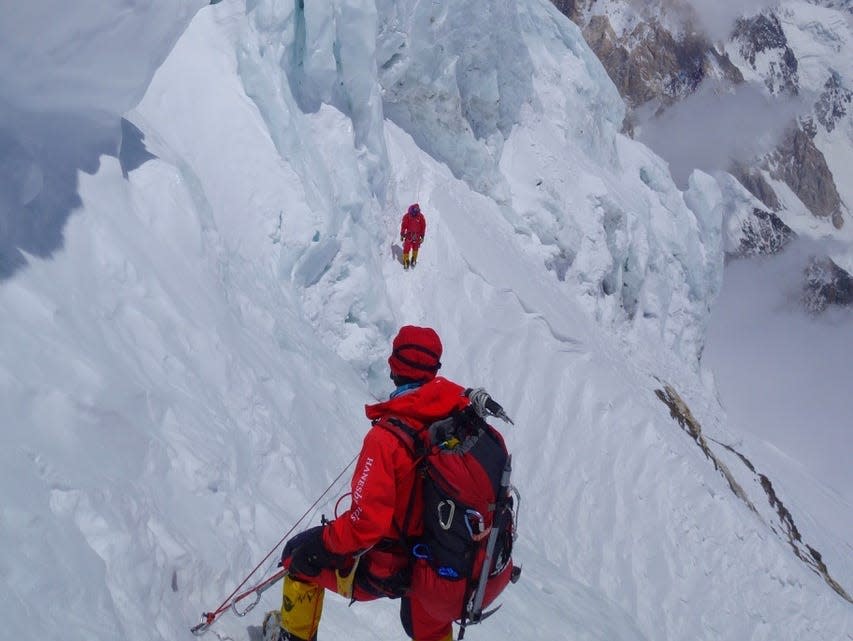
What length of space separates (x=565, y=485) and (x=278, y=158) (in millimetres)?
5512

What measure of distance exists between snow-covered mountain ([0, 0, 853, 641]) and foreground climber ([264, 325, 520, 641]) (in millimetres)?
732

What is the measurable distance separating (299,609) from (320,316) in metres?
5.41

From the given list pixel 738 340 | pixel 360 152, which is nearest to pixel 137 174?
pixel 360 152

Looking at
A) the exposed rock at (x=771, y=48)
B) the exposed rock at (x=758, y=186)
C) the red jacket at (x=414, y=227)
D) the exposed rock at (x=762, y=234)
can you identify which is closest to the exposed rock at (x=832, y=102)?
the exposed rock at (x=771, y=48)

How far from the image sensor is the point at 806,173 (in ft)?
280

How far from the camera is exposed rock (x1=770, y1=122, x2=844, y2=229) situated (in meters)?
84.1

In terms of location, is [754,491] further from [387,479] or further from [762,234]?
[762,234]

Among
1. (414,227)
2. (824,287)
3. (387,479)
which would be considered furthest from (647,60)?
(387,479)

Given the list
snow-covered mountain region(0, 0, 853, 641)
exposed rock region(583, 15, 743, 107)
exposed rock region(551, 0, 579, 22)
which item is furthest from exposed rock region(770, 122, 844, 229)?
snow-covered mountain region(0, 0, 853, 641)

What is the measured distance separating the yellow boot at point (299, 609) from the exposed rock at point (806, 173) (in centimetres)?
8995

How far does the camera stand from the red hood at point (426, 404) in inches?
103

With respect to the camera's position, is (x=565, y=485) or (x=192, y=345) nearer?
(x=192, y=345)

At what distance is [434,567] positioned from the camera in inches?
105

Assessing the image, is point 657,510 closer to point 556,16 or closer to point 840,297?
point 556,16
